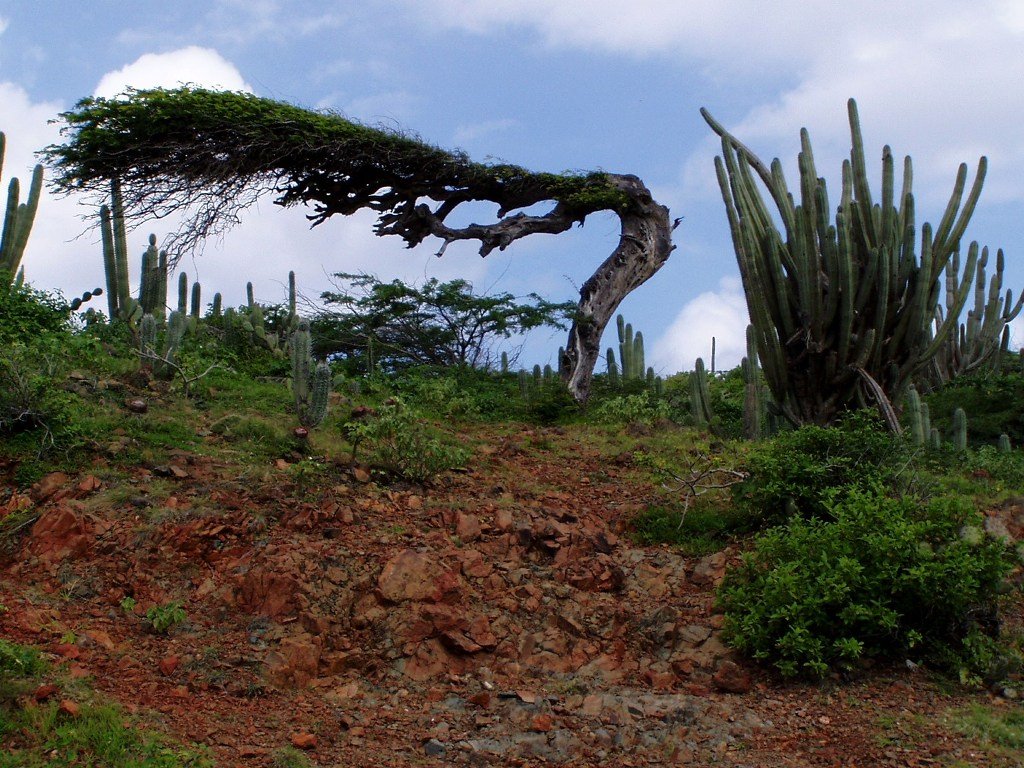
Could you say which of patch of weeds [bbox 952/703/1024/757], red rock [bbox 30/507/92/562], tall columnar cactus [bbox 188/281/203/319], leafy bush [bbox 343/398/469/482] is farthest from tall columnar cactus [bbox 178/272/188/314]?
patch of weeds [bbox 952/703/1024/757]

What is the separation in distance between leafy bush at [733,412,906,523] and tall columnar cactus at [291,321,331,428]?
3.98 metres

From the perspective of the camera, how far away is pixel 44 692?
5.16m

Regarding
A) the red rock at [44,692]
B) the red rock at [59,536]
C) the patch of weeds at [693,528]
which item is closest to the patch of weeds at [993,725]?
the patch of weeds at [693,528]

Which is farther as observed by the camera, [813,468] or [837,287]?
[837,287]

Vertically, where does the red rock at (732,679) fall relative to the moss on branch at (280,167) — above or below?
below

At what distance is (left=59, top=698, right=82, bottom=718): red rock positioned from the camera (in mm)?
5004

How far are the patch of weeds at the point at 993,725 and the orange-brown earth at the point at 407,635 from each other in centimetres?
10

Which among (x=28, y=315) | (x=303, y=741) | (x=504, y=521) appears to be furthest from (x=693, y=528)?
(x=28, y=315)

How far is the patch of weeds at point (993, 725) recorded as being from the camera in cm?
518

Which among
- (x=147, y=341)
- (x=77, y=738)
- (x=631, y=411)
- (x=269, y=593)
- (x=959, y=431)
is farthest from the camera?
(x=631, y=411)

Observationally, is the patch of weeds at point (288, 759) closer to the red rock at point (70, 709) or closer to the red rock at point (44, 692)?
the red rock at point (70, 709)

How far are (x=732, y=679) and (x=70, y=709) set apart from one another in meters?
3.61

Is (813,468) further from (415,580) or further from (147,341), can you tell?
(147,341)

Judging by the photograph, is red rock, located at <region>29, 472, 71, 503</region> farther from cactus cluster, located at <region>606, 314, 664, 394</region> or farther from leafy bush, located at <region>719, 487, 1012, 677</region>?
cactus cluster, located at <region>606, 314, 664, 394</region>
